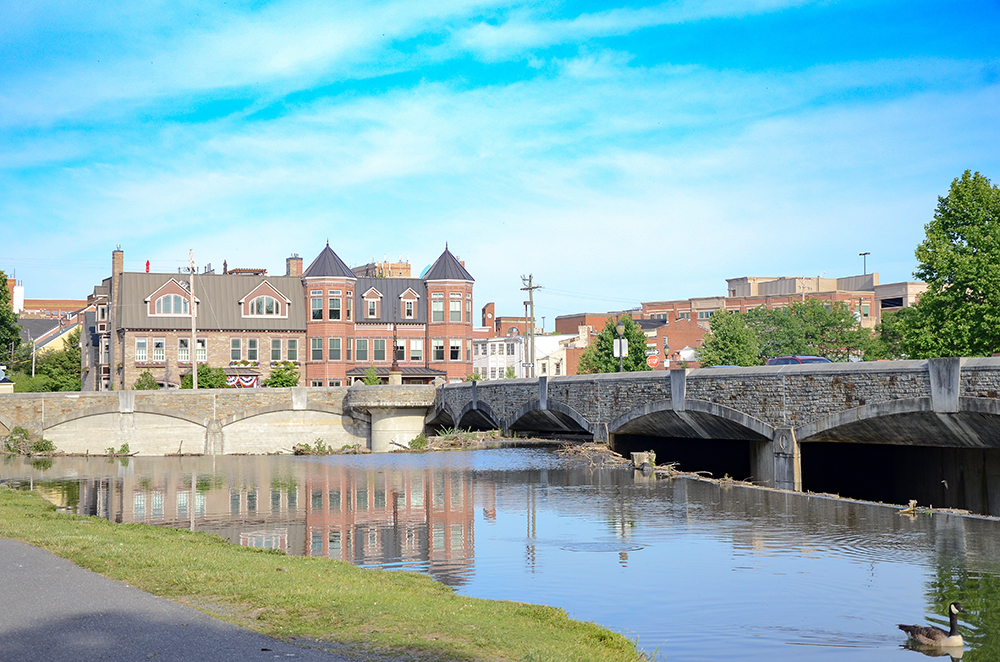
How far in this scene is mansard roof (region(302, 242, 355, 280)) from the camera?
75.0 metres

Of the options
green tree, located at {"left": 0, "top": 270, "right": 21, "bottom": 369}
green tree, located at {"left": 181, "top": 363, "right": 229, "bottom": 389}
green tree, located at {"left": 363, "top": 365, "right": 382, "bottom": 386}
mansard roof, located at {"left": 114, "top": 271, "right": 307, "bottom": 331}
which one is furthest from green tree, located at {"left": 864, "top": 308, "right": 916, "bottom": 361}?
green tree, located at {"left": 0, "top": 270, "right": 21, "bottom": 369}

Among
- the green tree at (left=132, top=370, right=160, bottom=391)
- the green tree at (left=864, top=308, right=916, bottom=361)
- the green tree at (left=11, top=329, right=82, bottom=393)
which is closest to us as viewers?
the green tree at (left=864, top=308, right=916, bottom=361)

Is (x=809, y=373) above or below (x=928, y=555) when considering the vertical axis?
above

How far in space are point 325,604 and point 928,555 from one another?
12.8 meters

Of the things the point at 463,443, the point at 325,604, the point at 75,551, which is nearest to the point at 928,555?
the point at 325,604

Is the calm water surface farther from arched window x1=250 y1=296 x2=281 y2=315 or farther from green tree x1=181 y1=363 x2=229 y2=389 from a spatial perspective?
arched window x1=250 y1=296 x2=281 y2=315

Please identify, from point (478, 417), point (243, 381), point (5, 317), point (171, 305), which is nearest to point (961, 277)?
point (478, 417)

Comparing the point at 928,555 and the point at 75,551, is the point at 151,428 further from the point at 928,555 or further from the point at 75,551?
the point at 928,555

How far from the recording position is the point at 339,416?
6109 centimetres

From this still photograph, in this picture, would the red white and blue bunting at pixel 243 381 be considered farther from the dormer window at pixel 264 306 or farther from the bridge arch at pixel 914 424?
the bridge arch at pixel 914 424

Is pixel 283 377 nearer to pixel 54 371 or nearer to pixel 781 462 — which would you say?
pixel 54 371

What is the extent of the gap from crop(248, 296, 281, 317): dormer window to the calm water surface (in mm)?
34231

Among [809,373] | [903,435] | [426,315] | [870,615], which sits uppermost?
[426,315]

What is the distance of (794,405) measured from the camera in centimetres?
3009
